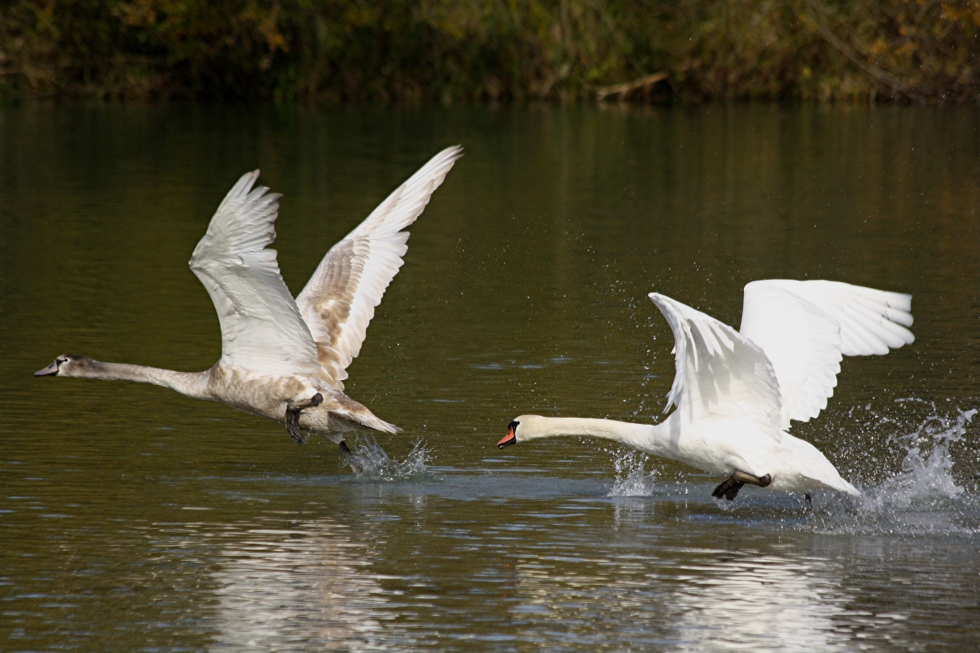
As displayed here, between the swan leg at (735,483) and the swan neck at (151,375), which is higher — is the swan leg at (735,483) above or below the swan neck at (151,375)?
below

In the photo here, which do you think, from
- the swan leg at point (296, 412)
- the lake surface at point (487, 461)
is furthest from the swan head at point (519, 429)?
the swan leg at point (296, 412)

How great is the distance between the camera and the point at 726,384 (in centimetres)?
836

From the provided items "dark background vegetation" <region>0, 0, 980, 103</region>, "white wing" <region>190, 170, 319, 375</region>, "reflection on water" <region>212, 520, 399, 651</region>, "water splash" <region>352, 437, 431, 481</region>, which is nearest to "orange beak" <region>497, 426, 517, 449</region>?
"water splash" <region>352, 437, 431, 481</region>

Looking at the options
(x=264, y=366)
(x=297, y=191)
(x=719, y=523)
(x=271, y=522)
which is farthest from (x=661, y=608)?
(x=297, y=191)

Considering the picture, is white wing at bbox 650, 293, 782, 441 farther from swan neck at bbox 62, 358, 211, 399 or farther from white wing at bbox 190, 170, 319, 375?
swan neck at bbox 62, 358, 211, 399

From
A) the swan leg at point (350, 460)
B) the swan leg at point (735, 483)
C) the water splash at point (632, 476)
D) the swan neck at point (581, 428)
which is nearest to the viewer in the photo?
the swan leg at point (735, 483)

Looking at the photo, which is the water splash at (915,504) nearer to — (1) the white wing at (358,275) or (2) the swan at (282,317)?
(2) the swan at (282,317)

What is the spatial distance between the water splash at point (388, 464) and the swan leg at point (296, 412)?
0.37 meters

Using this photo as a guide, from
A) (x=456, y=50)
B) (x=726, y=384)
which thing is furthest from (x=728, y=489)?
(x=456, y=50)

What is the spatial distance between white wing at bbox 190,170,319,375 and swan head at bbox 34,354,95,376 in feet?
2.93

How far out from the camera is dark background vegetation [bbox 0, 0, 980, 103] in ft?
128

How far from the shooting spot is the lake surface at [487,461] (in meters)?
6.80

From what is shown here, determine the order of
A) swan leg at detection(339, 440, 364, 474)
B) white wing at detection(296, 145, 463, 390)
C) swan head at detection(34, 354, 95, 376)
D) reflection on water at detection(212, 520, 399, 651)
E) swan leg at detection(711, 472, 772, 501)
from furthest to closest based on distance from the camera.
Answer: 1. white wing at detection(296, 145, 463, 390)
2. swan head at detection(34, 354, 95, 376)
3. swan leg at detection(339, 440, 364, 474)
4. swan leg at detection(711, 472, 772, 501)
5. reflection on water at detection(212, 520, 399, 651)

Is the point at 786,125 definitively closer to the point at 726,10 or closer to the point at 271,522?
the point at 726,10
